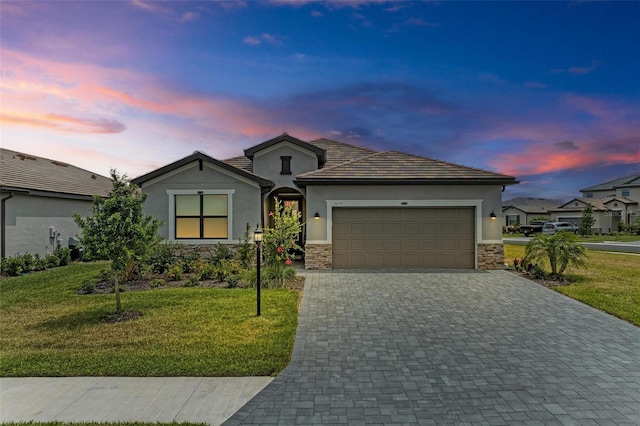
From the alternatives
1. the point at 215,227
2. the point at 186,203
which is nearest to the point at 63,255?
the point at 186,203

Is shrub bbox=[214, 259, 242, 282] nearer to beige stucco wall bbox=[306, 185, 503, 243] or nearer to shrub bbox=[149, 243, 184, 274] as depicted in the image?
shrub bbox=[149, 243, 184, 274]

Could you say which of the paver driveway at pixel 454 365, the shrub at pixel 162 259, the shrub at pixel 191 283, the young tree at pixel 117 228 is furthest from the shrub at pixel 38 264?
the paver driveway at pixel 454 365

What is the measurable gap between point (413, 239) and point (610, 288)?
616 centimetres

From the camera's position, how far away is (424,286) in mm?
10203

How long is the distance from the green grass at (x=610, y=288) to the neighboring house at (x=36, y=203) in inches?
800

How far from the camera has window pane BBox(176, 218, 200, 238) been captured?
14148 millimetres

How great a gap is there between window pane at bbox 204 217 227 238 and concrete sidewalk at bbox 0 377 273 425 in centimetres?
962

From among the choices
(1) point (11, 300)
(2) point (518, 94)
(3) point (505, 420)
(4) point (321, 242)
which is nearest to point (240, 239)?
(4) point (321, 242)

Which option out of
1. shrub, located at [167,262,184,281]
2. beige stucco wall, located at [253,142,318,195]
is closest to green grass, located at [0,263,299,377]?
shrub, located at [167,262,184,281]

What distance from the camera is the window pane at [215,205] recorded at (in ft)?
46.5

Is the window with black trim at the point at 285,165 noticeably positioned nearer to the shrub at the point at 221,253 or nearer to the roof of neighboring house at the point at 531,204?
the shrub at the point at 221,253

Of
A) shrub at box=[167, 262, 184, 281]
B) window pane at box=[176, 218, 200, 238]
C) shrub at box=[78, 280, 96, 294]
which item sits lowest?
Result: shrub at box=[78, 280, 96, 294]

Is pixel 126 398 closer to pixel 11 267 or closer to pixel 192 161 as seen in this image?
pixel 192 161

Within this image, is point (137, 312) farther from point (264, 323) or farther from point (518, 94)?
point (518, 94)
